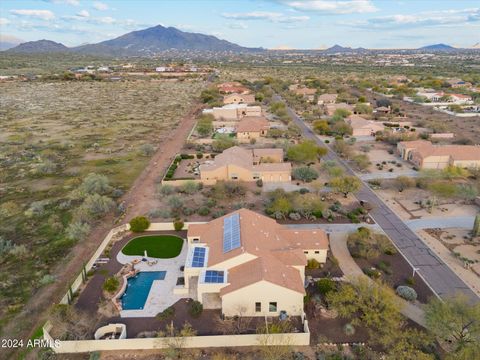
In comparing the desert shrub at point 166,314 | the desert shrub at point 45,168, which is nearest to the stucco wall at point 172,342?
the desert shrub at point 166,314

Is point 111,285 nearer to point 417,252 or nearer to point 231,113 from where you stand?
point 417,252

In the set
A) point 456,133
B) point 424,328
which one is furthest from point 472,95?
point 424,328

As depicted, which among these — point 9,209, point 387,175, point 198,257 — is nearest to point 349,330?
point 198,257

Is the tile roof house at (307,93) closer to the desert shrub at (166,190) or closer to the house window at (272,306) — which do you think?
the desert shrub at (166,190)

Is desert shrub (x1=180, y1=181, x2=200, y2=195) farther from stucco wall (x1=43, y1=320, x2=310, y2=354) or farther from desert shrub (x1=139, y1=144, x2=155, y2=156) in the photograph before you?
stucco wall (x1=43, y1=320, x2=310, y2=354)

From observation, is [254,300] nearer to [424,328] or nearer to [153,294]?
[153,294]

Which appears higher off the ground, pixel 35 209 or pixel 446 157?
pixel 446 157
